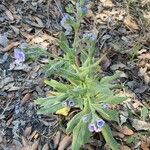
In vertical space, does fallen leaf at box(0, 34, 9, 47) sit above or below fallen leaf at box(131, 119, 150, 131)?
above

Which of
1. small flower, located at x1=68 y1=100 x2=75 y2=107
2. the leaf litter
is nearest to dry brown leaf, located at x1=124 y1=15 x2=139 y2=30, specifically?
the leaf litter

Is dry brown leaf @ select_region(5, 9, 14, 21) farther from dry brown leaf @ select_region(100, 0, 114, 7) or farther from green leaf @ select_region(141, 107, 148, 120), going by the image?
green leaf @ select_region(141, 107, 148, 120)

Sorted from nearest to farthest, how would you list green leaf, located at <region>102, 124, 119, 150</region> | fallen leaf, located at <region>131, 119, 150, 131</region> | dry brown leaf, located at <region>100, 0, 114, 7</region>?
green leaf, located at <region>102, 124, 119, 150</region> → fallen leaf, located at <region>131, 119, 150, 131</region> → dry brown leaf, located at <region>100, 0, 114, 7</region>

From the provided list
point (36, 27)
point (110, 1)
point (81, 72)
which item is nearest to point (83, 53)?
point (81, 72)

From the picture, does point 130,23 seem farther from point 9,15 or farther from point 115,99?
point 115,99

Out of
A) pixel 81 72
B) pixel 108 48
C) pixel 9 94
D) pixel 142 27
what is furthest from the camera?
pixel 142 27

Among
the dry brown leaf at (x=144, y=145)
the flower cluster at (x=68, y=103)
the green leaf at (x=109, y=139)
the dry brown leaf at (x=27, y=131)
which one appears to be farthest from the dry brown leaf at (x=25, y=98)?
the dry brown leaf at (x=144, y=145)

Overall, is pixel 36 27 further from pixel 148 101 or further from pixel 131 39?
pixel 148 101

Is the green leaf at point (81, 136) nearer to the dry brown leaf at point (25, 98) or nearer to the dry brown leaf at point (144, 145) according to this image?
the dry brown leaf at point (144, 145)
